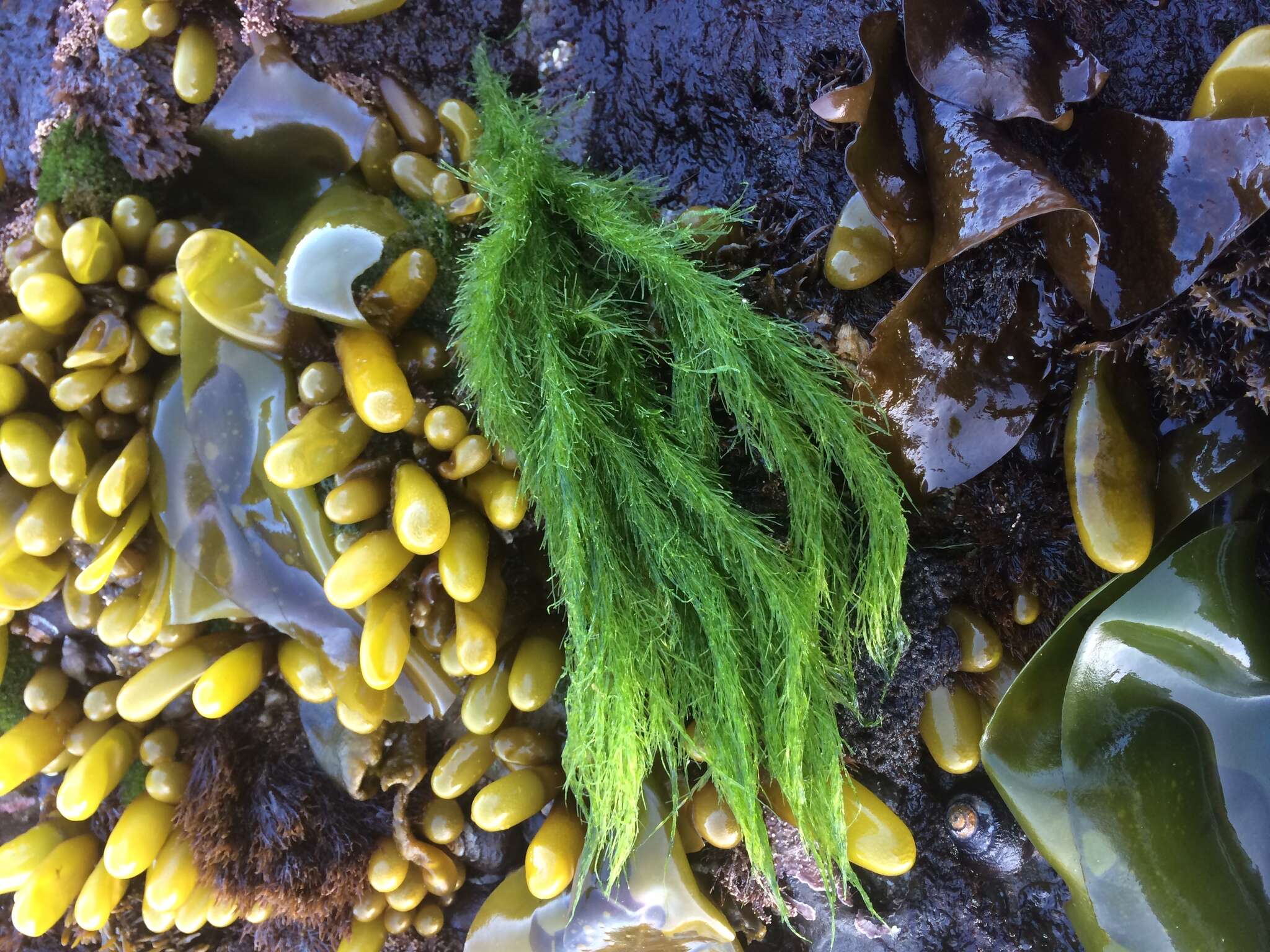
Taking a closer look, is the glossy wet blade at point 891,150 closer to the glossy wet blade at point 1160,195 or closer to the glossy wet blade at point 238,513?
the glossy wet blade at point 1160,195

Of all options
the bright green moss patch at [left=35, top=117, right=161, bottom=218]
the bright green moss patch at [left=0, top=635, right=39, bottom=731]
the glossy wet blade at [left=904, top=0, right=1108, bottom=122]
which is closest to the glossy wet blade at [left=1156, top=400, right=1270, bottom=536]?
the glossy wet blade at [left=904, top=0, right=1108, bottom=122]

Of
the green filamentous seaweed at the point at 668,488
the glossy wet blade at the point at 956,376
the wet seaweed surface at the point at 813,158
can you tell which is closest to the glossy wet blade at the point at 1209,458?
the wet seaweed surface at the point at 813,158

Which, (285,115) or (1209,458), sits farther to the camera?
(285,115)

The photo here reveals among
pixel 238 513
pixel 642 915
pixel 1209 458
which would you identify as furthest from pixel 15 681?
pixel 1209 458

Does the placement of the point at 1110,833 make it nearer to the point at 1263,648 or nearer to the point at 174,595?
the point at 1263,648

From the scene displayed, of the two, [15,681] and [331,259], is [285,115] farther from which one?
[15,681]

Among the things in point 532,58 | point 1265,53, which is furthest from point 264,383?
point 1265,53
